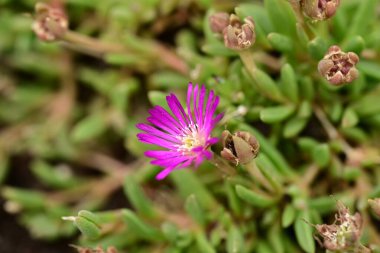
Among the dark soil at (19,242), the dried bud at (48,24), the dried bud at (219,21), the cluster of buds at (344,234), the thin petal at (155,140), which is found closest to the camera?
the cluster of buds at (344,234)

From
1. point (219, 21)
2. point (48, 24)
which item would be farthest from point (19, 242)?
point (219, 21)

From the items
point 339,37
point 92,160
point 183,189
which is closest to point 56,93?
point 92,160

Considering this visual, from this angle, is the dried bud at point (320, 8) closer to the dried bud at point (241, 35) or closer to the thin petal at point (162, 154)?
the dried bud at point (241, 35)

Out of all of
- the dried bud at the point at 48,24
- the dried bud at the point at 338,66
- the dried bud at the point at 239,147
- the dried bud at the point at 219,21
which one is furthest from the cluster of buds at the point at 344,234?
the dried bud at the point at 48,24

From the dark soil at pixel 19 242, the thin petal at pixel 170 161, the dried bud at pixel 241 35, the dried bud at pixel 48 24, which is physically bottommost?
the dark soil at pixel 19 242

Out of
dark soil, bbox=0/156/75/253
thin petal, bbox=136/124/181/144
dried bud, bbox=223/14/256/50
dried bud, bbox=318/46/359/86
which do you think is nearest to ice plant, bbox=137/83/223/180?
thin petal, bbox=136/124/181/144

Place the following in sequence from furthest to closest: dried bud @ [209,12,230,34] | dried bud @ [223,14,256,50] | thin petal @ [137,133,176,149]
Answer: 1. dried bud @ [209,12,230,34]
2. dried bud @ [223,14,256,50]
3. thin petal @ [137,133,176,149]

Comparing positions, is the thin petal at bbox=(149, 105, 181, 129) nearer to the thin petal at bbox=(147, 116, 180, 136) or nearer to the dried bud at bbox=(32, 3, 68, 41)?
the thin petal at bbox=(147, 116, 180, 136)
